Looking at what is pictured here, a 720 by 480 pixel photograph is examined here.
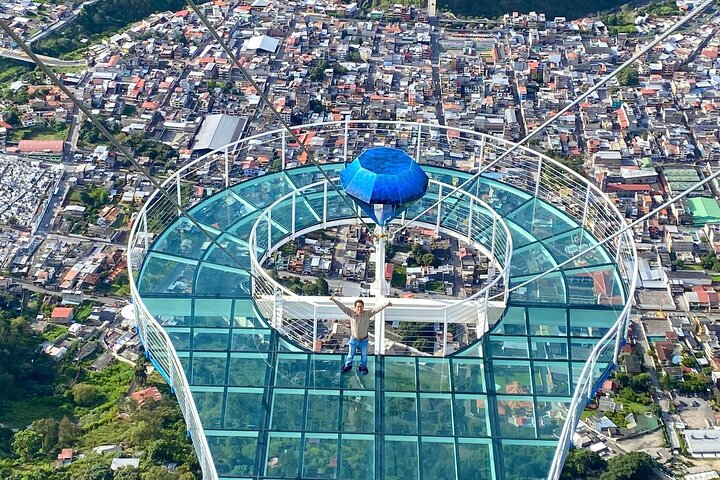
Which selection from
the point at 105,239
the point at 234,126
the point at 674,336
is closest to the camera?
the point at 674,336

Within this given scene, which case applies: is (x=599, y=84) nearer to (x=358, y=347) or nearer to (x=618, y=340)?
(x=618, y=340)

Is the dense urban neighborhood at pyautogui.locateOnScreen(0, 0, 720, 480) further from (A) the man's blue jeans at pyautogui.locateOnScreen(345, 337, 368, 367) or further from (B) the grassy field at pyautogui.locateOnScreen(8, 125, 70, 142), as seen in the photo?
(A) the man's blue jeans at pyautogui.locateOnScreen(345, 337, 368, 367)

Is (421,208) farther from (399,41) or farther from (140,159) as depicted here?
(399,41)

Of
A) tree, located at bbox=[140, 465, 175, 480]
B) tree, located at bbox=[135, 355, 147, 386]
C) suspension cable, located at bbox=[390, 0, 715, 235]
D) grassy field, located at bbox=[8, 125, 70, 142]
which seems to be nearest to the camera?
suspension cable, located at bbox=[390, 0, 715, 235]

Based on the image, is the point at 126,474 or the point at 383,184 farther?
the point at 126,474

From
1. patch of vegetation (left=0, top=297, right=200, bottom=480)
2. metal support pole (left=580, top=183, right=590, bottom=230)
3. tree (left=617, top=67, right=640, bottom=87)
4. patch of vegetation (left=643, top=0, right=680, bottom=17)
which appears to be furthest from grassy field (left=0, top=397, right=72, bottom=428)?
patch of vegetation (left=643, top=0, right=680, bottom=17)

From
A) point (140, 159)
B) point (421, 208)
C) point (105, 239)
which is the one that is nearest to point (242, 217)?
point (421, 208)

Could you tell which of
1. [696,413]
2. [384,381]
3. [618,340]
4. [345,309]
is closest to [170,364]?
[345,309]
